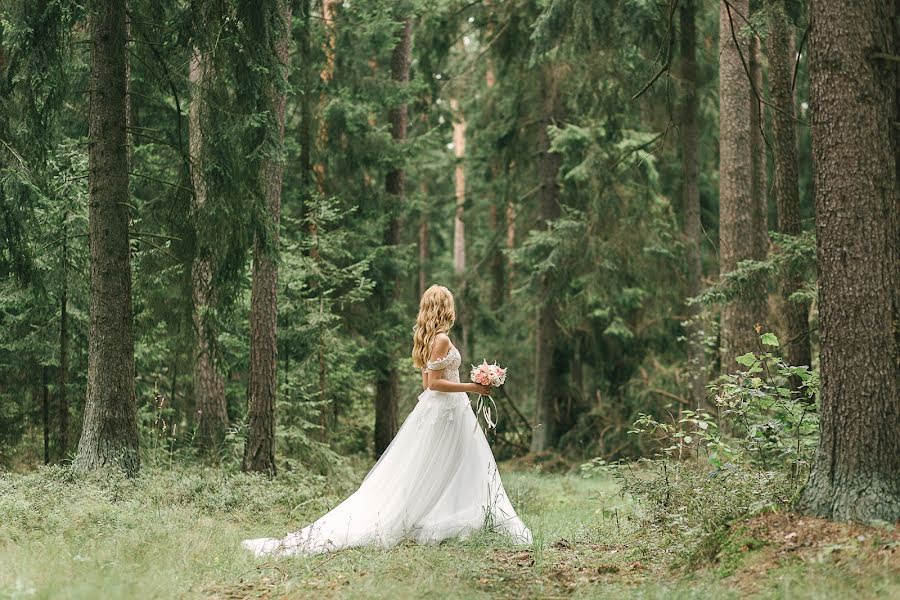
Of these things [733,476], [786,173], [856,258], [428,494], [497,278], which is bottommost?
[428,494]

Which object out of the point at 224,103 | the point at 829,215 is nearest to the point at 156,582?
the point at 829,215

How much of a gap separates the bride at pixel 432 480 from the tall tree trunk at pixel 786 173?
4452 millimetres

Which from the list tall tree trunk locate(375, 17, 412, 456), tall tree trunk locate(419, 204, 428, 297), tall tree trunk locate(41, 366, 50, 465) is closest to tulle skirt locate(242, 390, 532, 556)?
tall tree trunk locate(41, 366, 50, 465)

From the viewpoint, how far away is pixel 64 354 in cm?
1272

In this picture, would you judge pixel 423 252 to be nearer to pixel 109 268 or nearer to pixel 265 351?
pixel 265 351

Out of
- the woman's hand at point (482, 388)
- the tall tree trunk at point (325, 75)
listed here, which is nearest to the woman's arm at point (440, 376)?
the woman's hand at point (482, 388)

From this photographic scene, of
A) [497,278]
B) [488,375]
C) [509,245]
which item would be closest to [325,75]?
[497,278]

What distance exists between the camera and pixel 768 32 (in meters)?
10.9

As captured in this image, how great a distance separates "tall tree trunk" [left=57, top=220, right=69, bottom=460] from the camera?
12.4 metres

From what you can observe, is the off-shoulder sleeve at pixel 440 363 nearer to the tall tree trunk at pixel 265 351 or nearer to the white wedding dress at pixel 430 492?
the white wedding dress at pixel 430 492

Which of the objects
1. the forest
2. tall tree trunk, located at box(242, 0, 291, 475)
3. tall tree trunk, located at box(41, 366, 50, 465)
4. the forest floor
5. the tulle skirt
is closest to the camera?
the forest floor

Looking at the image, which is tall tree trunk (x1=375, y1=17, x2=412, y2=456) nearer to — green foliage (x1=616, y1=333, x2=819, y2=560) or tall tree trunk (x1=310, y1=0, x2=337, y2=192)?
tall tree trunk (x1=310, y1=0, x2=337, y2=192)

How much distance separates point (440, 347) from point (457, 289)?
15.1m

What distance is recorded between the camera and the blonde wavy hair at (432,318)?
26.4 ft
